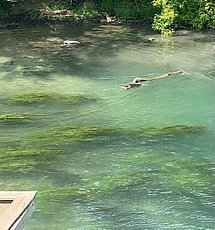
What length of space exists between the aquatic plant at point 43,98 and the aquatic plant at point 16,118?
1.98 feet

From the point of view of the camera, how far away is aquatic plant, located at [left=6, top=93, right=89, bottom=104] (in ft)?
27.4

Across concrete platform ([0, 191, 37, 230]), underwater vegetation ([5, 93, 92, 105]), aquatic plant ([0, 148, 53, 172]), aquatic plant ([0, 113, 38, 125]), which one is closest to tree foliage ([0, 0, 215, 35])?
underwater vegetation ([5, 93, 92, 105])

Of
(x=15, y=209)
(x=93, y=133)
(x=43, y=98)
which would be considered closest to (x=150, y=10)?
(x=43, y=98)

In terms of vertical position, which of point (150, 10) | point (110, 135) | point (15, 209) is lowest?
point (110, 135)

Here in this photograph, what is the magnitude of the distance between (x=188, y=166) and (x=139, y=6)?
354 inches

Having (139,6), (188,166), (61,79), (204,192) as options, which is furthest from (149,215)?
(139,6)

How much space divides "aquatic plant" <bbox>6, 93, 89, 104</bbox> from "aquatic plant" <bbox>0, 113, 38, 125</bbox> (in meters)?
0.60

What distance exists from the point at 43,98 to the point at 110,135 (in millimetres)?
1861

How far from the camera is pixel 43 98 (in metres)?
8.51

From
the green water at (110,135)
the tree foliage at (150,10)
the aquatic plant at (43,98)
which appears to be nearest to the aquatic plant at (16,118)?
the green water at (110,135)

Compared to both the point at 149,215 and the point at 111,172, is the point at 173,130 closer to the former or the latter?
the point at 111,172

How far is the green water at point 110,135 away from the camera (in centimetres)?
532

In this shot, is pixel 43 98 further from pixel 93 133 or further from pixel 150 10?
pixel 150 10

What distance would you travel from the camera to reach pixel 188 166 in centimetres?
618
